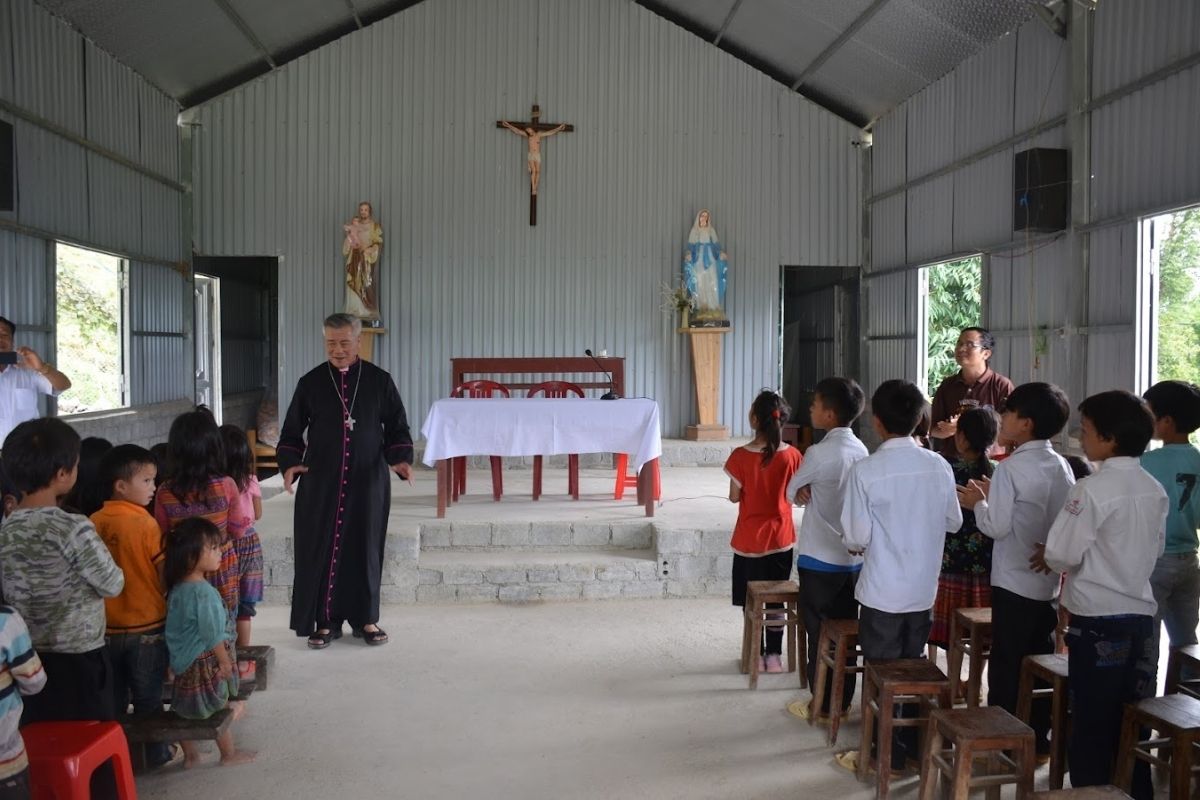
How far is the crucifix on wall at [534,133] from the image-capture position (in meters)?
9.04

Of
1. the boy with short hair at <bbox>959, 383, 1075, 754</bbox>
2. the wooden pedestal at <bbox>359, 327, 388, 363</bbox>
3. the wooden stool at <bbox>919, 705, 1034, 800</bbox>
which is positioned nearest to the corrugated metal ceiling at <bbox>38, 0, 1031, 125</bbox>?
the wooden pedestal at <bbox>359, 327, 388, 363</bbox>

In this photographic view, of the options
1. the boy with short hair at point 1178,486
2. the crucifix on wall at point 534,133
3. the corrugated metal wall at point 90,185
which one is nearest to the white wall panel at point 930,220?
the crucifix on wall at point 534,133

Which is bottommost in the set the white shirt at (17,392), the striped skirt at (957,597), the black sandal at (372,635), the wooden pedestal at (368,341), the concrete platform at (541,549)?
the black sandal at (372,635)

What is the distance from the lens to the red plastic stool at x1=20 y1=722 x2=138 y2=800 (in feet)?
6.65

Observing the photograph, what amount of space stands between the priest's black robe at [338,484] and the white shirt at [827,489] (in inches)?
70.2

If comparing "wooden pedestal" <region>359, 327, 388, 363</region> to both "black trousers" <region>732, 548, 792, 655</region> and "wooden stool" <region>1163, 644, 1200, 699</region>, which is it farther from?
"wooden stool" <region>1163, 644, 1200, 699</region>

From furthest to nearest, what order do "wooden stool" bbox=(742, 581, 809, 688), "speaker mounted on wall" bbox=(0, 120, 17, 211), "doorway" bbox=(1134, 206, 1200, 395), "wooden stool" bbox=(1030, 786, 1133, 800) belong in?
"doorway" bbox=(1134, 206, 1200, 395)
"speaker mounted on wall" bbox=(0, 120, 17, 211)
"wooden stool" bbox=(742, 581, 809, 688)
"wooden stool" bbox=(1030, 786, 1133, 800)

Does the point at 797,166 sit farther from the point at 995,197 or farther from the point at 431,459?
the point at 431,459

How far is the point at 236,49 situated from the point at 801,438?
6.66 m

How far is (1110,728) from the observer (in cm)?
237

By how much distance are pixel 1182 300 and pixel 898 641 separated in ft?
18.6

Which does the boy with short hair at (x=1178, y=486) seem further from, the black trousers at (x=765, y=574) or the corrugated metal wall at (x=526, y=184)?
the corrugated metal wall at (x=526, y=184)

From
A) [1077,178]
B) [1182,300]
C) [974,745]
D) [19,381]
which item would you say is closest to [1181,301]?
[1182,300]

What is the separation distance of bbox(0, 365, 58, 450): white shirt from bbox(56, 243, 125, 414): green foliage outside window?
2.83 m
